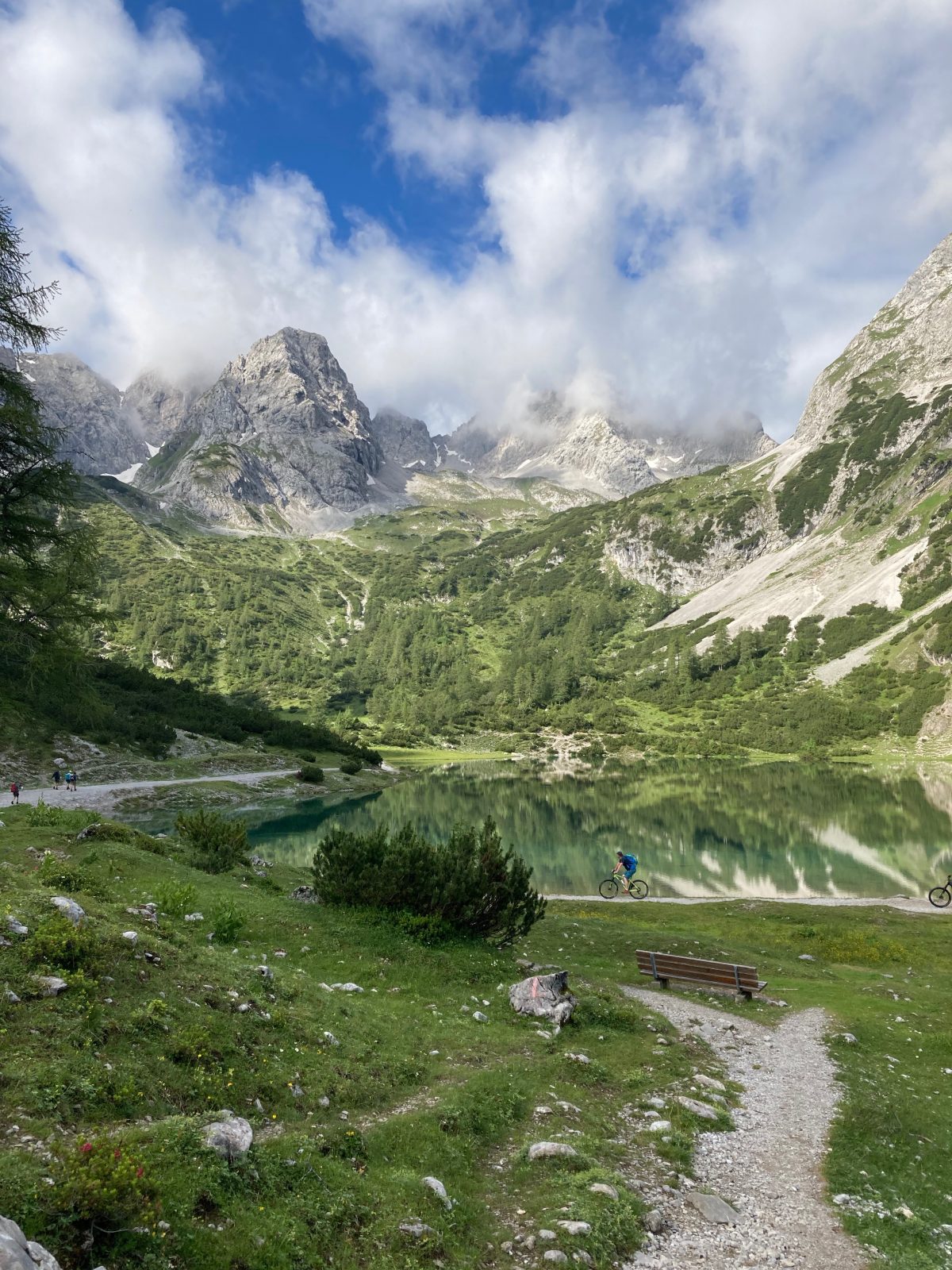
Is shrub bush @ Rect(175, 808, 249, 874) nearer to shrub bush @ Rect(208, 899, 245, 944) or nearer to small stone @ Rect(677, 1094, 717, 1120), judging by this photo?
shrub bush @ Rect(208, 899, 245, 944)

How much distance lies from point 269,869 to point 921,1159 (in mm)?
30848

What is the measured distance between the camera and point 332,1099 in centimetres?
1074

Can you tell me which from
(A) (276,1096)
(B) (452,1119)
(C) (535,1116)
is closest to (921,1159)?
(C) (535,1116)

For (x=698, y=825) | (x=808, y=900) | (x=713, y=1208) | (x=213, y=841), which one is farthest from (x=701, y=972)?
(x=698, y=825)

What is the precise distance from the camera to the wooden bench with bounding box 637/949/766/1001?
76.2 ft

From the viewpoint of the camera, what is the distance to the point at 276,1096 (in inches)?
394

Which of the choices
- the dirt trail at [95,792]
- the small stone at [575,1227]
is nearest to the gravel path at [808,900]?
the small stone at [575,1227]

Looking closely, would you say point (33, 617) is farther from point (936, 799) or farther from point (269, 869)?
point (936, 799)

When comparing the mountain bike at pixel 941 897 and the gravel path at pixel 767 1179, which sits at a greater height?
the mountain bike at pixel 941 897

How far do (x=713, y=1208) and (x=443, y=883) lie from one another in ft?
45.6

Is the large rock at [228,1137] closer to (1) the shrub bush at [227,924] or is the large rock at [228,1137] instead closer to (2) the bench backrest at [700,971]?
(1) the shrub bush at [227,924]

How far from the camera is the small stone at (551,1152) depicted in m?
10.6

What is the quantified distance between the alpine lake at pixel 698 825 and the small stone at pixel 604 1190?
18.8 meters

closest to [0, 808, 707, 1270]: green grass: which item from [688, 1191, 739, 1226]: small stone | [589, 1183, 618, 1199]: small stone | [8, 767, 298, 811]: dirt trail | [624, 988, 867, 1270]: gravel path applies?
[589, 1183, 618, 1199]: small stone
